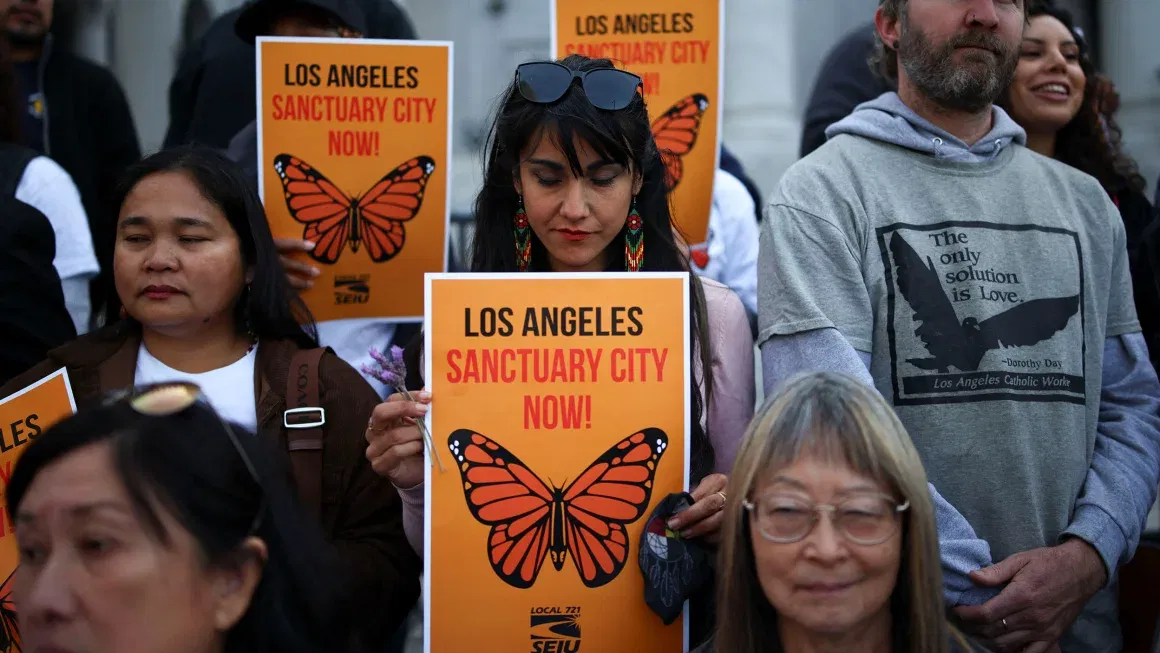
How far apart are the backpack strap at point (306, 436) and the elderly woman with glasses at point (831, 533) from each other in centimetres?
111

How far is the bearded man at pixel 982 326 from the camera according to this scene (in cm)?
322

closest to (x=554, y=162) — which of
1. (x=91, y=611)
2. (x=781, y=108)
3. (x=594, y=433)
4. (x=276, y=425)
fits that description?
(x=594, y=433)

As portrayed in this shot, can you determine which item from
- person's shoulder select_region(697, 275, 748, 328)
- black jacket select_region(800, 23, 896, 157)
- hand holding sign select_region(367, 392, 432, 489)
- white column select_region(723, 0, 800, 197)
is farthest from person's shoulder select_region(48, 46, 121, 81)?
white column select_region(723, 0, 800, 197)

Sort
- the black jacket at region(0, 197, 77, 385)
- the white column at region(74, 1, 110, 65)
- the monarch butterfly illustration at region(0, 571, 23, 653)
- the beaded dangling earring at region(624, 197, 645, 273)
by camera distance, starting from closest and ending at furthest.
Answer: the monarch butterfly illustration at region(0, 571, 23, 653) → the beaded dangling earring at region(624, 197, 645, 273) → the black jacket at region(0, 197, 77, 385) → the white column at region(74, 1, 110, 65)

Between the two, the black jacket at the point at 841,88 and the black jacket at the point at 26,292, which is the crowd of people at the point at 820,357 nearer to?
the black jacket at the point at 26,292

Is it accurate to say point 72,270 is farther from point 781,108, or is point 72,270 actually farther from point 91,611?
point 781,108

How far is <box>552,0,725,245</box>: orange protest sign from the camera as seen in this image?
14.3ft

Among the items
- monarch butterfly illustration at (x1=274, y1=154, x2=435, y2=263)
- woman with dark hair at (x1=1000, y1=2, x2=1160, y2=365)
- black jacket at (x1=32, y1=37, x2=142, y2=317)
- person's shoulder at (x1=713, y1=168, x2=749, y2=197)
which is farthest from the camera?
black jacket at (x1=32, y1=37, x2=142, y2=317)

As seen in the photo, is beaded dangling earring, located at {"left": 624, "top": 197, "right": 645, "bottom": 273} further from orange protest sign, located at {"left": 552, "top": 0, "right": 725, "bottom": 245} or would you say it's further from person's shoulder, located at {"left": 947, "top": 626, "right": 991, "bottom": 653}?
person's shoulder, located at {"left": 947, "top": 626, "right": 991, "bottom": 653}

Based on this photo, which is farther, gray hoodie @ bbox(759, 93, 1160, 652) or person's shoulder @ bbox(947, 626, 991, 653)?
gray hoodie @ bbox(759, 93, 1160, 652)

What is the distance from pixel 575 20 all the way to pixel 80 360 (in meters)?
1.93

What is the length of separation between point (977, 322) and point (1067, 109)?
153 cm

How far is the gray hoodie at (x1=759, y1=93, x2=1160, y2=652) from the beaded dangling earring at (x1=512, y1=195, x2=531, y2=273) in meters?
0.60

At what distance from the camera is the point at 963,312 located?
3316 mm
